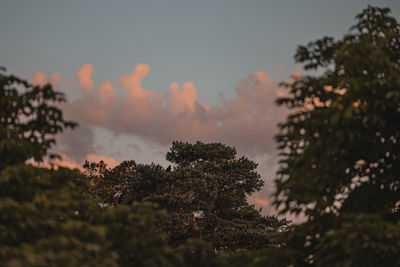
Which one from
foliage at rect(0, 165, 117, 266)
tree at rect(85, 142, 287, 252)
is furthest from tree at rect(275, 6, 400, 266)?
tree at rect(85, 142, 287, 252)

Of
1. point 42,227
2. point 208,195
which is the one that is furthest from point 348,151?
point 208,195

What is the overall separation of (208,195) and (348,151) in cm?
1870

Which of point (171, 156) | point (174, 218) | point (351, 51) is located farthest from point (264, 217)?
point (351, 51)

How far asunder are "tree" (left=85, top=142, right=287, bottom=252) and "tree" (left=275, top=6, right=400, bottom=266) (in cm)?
1509

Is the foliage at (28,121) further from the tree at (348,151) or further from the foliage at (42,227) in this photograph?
the tree at (348,151)

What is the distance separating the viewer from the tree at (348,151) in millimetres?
8312

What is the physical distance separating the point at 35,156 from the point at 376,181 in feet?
27.4

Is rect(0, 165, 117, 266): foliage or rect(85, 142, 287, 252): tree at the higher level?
rect(85, 142, 287, 252): tree

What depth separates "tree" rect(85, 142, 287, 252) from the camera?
2580 centimetres

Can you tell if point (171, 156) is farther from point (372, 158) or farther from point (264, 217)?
point (372, 158)

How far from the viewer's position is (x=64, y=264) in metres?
6.46

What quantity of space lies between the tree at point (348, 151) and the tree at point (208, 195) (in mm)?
15090

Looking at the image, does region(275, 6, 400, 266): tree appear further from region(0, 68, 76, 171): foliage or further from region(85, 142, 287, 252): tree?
region(85, 142, 287, 252): tree

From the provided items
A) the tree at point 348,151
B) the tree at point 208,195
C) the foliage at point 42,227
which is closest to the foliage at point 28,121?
A: the foliage at point 42,227
